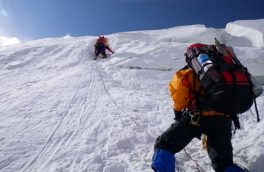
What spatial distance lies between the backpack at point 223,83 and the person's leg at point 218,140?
0.95ft

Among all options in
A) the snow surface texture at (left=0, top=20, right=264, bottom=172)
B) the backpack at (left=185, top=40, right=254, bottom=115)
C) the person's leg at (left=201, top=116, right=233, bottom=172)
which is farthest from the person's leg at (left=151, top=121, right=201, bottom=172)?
the snow surface texture at (left=0, top=20, right=264, bottom=172)

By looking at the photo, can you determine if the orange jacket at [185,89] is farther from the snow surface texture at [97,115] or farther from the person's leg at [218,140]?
the snow surface texture at [97,115]

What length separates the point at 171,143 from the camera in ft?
13.6

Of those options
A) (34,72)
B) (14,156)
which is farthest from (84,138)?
(34,72)

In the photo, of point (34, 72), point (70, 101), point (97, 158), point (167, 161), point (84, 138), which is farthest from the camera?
point (34, 72)

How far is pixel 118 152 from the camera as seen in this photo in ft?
16.9

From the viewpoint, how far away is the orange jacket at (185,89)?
420cm

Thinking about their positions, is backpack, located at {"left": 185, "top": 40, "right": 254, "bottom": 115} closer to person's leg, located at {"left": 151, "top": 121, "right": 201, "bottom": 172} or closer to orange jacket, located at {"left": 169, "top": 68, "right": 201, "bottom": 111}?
orange jacket, located at {"left": 169, "top": 68, "right": 201, "bottom": 111}

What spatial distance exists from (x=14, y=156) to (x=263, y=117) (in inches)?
205

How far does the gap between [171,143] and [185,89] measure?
76 centimetres

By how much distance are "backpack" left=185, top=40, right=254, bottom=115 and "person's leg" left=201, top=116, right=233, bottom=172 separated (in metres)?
0.29

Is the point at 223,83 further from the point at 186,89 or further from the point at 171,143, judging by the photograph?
the point at 171,143

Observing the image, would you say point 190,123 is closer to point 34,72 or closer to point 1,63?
point 34,72

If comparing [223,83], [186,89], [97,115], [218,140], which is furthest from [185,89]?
[97,115]
